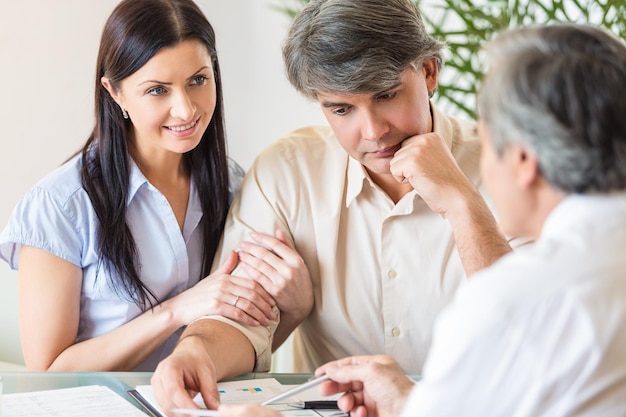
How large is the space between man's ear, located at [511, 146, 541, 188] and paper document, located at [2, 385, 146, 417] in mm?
851

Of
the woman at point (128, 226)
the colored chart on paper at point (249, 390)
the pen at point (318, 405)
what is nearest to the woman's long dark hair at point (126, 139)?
the woman at point (128, 226)

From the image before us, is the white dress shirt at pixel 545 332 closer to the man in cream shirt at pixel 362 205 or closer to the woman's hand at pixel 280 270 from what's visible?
the man in cream shirt at pixel 362 205

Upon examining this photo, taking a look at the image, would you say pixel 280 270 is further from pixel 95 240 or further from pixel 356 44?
pixel 356 44

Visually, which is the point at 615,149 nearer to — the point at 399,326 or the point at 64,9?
the point at 399,326

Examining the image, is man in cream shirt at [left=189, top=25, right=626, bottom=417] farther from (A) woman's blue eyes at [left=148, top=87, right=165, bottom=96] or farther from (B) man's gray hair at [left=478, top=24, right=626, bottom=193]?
(A) woman's blue eyes at [left=148, top=87, right=165, bottom=96]

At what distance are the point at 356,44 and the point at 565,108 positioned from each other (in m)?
0.93

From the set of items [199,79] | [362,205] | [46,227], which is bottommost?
[362,205]

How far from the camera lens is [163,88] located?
6.81 ft

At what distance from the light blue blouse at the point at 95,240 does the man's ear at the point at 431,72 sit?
0.64 m

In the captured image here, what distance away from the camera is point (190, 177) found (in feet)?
7.59

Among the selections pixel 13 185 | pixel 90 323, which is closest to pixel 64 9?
pixel 13 185

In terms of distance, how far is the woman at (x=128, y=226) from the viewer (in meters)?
2.05

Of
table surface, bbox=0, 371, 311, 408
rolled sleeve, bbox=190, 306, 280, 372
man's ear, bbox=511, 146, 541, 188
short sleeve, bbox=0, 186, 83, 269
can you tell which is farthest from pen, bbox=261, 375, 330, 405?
short sleeve, bbox=0, 186, 83, 269

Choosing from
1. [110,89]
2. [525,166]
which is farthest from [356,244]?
[525,166]
